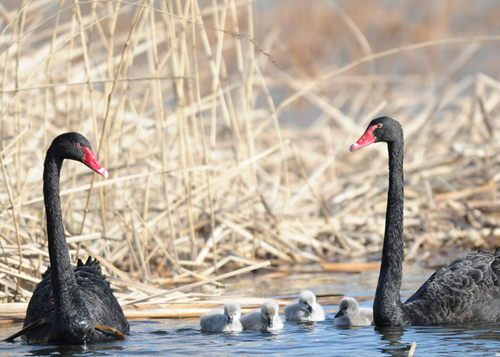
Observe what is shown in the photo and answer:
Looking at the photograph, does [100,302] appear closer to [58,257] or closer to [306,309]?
[58,257]

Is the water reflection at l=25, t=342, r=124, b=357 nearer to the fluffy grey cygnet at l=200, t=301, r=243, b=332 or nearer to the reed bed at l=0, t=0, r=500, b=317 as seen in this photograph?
the fluffy grey cygnet at l=200, t=301, r=243, b=332

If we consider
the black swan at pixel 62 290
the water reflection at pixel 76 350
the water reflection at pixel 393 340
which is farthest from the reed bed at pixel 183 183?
the water reflection at pixel 393 340

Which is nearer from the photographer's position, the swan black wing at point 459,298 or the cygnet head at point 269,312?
the cygnet head at point 269,312

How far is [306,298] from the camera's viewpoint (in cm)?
573

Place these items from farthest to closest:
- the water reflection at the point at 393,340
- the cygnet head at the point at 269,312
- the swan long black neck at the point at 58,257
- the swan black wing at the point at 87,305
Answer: the cygnet head at the point at 269,312, the swan black wing at the point at 87,305, the swan long black neck at the point at 58,257, the water reflection at the point at 393,340

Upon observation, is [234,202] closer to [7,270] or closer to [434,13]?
[7,270]

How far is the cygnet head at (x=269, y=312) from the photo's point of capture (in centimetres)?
546

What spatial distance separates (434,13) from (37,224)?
11610 mm

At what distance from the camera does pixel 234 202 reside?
8.28 m

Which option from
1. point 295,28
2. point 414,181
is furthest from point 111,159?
point 295,28

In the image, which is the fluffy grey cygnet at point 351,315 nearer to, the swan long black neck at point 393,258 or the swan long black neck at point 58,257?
the swan long black neck at point 393,258

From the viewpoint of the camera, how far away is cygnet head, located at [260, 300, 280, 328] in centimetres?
546

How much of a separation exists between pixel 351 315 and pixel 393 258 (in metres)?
0.42

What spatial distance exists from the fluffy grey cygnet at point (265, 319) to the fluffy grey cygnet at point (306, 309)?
216 mm
